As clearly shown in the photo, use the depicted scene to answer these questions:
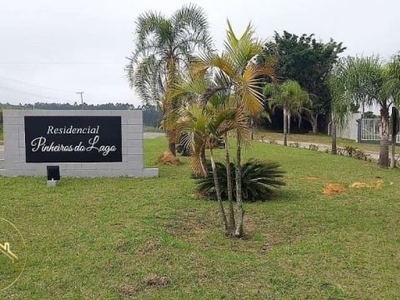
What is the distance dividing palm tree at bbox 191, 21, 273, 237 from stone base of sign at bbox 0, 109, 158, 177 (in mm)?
5918

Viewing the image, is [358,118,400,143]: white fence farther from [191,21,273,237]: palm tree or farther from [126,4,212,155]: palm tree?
[191,21,273,237]: palm tree

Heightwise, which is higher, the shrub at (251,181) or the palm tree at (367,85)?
the palm tree at (367,85)

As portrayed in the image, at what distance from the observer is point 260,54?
5.62 meters

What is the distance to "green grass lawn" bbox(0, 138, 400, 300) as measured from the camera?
4.11 m

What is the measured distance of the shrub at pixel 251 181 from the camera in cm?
821

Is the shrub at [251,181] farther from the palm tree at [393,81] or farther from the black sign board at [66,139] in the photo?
the palm tree at [393,81]

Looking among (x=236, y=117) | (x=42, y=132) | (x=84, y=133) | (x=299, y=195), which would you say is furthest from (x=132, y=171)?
(x=236, y=117)

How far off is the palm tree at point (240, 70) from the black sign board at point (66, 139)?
610 centimetres

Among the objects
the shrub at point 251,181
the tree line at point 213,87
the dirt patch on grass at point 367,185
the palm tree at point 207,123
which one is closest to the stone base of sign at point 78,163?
the tree line at point 213,87

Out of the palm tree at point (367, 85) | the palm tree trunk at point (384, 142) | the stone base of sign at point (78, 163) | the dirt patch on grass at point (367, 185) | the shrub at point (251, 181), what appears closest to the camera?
the shrub at point (251, 181)

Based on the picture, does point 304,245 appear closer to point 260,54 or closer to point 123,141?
point 260,54

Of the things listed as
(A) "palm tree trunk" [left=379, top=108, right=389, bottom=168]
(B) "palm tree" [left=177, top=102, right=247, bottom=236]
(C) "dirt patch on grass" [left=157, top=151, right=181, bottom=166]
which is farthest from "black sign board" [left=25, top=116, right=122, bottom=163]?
(A) "palm tree trunk" [left=379, top=108, right=389, bottom=168]

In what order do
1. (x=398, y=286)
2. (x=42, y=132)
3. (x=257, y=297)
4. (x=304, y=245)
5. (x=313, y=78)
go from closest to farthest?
(x=257, y=297)
(x=398, y=286)
(x=304, y=245)
(x=42, y=132)
(x=313, y=78)

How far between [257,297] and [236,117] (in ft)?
7.51
